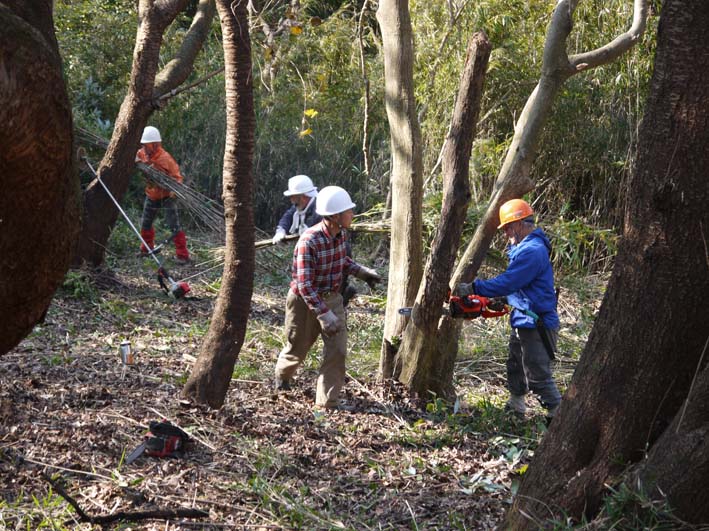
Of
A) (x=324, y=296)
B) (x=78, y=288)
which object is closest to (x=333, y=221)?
(x=324, y=296)

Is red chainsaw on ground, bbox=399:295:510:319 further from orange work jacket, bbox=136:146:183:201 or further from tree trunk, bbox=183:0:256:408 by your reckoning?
orange work jacket, bbox=136:146:183:201

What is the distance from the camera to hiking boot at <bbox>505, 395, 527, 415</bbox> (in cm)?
719

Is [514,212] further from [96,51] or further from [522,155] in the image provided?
[96,51]

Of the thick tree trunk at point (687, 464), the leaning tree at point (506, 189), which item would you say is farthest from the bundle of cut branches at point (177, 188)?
the thick tree trunk at point (687, 464)

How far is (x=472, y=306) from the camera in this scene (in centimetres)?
663

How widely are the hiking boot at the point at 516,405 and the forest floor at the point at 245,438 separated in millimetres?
151

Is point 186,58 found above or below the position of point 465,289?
above

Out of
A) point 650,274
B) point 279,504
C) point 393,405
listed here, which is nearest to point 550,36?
point 393,405

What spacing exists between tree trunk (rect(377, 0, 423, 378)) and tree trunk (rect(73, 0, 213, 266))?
3.64m

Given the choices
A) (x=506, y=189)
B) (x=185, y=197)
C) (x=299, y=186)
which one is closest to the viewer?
(x=506, y=189)

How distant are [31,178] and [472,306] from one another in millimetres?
4459

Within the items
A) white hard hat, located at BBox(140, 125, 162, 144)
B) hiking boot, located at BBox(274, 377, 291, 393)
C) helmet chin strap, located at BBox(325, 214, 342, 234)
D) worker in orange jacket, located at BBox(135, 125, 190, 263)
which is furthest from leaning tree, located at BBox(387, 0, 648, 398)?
white hard hat, located at BBox(140, 125, 162, 144)

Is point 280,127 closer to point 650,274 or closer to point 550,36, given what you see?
point 550,36

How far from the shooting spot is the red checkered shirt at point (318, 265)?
6.70 metres
